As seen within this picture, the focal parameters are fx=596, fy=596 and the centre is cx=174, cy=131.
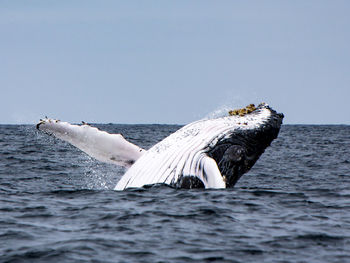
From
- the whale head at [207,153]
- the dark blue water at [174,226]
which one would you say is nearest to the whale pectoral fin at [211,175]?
the whale head at [207,153]

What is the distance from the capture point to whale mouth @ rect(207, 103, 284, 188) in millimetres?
11555

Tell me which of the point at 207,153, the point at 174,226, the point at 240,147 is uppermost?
the point at 240,147

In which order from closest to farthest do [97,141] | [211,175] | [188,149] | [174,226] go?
[174,226] < [211,175] < [188,149] < [97,141]

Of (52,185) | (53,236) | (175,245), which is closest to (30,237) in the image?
(53,236)

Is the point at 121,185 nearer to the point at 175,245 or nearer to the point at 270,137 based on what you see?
the point at 270,137

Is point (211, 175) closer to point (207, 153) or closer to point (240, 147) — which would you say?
point (207, 153)

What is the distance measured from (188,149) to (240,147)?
3.97 feet

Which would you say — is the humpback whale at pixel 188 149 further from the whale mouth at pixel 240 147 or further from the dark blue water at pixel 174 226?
the dark blue water at pixel 174 226

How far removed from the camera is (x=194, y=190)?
11070 millimetres

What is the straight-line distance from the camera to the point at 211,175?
1048 cm

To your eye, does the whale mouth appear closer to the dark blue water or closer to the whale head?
the whale head

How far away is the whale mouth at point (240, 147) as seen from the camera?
37.9ft

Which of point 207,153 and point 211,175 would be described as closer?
point 211,175

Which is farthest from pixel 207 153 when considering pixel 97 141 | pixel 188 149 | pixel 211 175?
pixel 97 141
